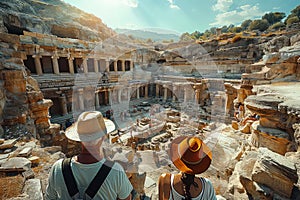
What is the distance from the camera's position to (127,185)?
1293 mm

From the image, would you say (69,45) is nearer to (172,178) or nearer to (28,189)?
(28,189)

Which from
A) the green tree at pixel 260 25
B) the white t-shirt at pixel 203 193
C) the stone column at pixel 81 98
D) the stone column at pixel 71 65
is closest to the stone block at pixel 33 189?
the white t-shirt at pixel 203 193

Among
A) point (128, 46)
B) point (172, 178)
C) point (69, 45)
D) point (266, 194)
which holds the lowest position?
point (266, 194)

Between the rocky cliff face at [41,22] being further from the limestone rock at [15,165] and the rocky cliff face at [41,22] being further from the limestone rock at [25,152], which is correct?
the limestone rock at [15,165]

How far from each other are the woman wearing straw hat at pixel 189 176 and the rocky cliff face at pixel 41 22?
1518 cm

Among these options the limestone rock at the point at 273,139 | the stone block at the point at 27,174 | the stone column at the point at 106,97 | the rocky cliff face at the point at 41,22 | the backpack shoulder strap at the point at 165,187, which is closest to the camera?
the backpack shoulder strap at the point at 165,187

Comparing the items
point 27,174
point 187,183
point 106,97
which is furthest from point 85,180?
point 106,97

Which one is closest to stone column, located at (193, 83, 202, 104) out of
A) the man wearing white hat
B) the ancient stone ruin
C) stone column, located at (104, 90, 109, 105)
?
the ancient stone ruin

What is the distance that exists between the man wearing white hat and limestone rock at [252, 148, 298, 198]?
6.41 ft

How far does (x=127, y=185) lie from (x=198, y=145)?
31.6 inches

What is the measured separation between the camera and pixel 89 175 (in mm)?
1146

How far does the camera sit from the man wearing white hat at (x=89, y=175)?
3.69ft

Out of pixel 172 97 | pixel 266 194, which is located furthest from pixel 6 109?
pixel 172 97

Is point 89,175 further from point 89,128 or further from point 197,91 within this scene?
point 197,91
